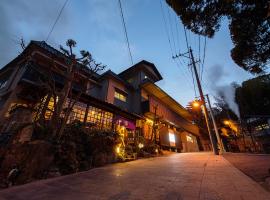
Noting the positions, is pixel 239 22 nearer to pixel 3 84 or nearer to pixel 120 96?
pixel 120 96

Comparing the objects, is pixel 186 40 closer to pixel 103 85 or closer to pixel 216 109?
pixel 103 85

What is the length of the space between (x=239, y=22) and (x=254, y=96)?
115ft

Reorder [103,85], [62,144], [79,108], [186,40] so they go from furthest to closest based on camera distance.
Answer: [103,85], [79,108], [186,40], [62,144]

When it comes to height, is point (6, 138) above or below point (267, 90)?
below

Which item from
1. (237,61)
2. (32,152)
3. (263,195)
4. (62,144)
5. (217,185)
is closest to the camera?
(263,195)

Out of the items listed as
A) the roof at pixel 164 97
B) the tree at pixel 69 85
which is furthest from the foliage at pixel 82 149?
the roof at pixel 164 97

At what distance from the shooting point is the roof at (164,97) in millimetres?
22480

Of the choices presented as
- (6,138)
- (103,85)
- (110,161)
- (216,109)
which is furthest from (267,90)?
(6,138)

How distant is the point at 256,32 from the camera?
755 centimetres

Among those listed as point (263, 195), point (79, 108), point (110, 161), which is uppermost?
point (79, 108)

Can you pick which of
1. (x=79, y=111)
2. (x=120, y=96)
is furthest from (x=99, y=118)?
(x=120, y=96)

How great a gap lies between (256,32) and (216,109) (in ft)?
120

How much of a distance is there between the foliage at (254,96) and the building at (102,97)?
16.2m

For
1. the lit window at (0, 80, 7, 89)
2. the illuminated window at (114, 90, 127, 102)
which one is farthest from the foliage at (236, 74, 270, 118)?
the lit window at (0, 80, 7, 89)
